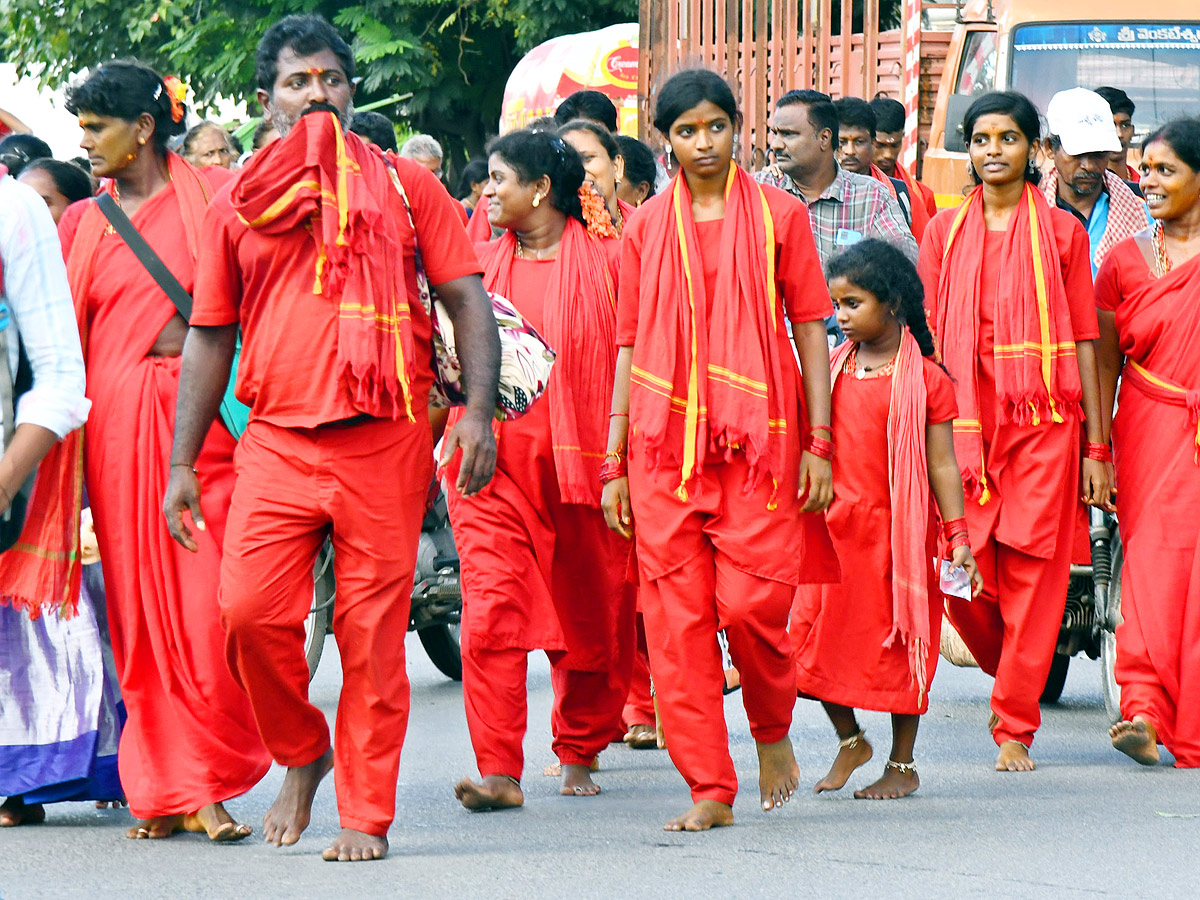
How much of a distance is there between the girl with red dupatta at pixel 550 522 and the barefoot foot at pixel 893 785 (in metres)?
0.85

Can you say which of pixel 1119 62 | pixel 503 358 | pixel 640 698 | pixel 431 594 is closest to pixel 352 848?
pixel 503 358

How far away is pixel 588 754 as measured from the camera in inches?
259

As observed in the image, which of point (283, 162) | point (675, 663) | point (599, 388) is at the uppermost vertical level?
point (283, 162)

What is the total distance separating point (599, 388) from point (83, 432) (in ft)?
5.47

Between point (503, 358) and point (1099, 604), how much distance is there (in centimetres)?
278

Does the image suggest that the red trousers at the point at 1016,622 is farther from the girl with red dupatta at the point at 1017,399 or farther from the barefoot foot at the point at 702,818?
the barefoot foot at the point at 702,818

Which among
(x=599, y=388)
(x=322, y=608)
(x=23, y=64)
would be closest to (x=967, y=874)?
(x=599, y=388)

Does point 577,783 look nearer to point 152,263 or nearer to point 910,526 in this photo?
point 910,526

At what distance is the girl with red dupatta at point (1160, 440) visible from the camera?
6828mm

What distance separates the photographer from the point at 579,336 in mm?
6660

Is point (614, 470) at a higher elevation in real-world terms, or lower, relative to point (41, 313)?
lower

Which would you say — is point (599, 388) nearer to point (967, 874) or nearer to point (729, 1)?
point (967, 874)

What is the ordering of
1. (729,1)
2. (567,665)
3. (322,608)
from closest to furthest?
(567,665) → (322,608) → (729,1)

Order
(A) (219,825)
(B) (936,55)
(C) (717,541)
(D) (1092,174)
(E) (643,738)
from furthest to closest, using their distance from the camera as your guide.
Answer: (B) (936,55)
(D) (1092,174)
(E) (643,738)
(C) (717,541)
(A) (219,825)
